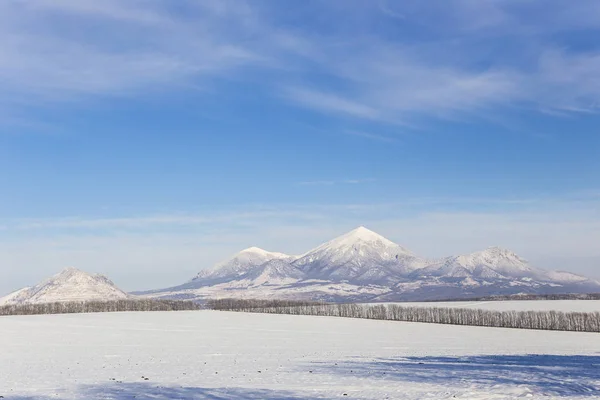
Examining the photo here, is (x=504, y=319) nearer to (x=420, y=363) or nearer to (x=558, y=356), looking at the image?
(x=558, y=356)

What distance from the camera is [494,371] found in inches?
1524

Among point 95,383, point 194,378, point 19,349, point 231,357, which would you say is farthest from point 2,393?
point 19,349

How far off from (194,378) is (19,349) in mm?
32468

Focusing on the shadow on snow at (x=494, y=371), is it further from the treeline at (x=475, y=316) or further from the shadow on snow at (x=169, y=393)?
the treeline at (x=475, y=316)

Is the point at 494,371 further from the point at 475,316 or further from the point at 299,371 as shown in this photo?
the point at 475,316

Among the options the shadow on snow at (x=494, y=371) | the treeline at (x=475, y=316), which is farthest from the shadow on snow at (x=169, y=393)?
the treeline at (x=475, y=316)

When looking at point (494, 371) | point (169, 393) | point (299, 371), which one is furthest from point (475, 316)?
point (169, 393)

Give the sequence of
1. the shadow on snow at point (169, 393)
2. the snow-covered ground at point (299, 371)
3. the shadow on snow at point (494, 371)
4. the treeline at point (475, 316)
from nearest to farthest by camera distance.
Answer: the shadow on snow at point (169, 393) → the snow-covered ground at point (299, 371) → the shadow on snow at point (494, 371) → the treeline at point (475, 316)

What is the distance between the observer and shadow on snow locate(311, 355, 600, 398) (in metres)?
31.6

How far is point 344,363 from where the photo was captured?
148ft

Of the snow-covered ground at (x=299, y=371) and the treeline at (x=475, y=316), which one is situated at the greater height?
the snow-covered ground at (x=299, y=371)

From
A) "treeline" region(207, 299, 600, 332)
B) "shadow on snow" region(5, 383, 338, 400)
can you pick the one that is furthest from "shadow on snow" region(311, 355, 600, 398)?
"treeline" region(207, 299, 600, 332)

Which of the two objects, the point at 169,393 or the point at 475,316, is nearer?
the point at 169,393

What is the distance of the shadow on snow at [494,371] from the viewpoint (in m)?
31.6
